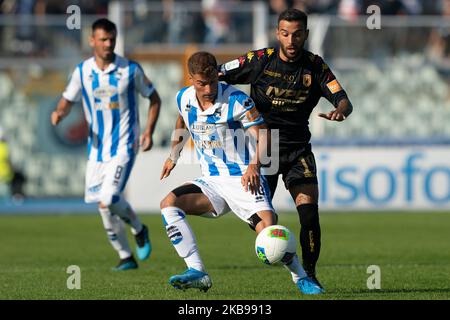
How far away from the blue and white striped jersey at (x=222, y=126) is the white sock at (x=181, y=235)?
1.65 feet

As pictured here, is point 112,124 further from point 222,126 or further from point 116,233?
point 222,126

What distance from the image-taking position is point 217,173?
8773 millimetres

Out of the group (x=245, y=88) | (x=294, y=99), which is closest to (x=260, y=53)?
(x=294, y=99)

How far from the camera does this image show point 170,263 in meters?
11.8

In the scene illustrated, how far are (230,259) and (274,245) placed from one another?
393 cm

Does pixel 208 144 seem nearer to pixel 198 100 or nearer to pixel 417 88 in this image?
pixel 198 100

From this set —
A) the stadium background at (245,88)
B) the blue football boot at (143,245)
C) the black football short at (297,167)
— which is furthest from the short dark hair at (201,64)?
the stadium background at (245,88)

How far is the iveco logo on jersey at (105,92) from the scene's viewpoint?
11.5 meters

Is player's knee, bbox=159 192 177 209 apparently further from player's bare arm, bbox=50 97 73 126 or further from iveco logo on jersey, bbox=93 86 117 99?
iveco logo on jersey, bbox=93 86 117 99

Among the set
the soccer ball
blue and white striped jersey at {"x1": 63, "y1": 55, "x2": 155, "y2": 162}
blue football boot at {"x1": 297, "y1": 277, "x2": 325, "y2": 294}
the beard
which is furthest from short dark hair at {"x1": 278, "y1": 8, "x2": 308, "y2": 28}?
blue and white striped jersey at {"x1": 63, "y1": 55, "x2": 155, "y2": 162}

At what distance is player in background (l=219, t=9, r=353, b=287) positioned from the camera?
891cm

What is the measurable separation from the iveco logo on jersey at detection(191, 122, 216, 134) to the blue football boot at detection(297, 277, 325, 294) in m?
1.41

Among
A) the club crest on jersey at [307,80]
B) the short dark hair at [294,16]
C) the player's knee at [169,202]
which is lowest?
the player's knee at [169,202]

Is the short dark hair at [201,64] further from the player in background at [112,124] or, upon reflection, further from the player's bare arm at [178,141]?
the player in background at [112,124]
